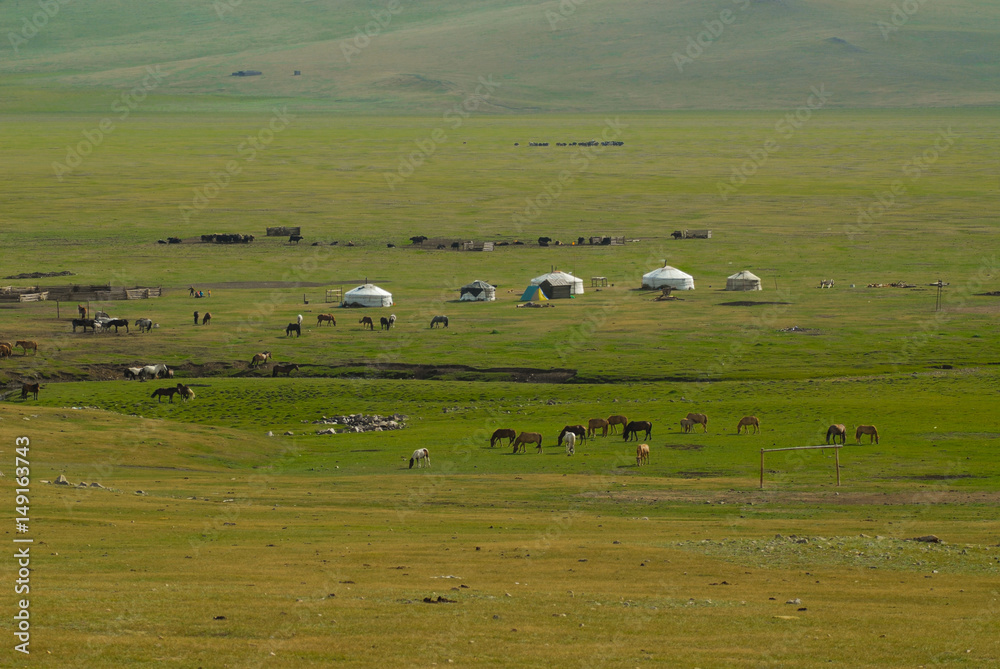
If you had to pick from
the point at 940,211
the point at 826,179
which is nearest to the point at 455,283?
the point at 940,211

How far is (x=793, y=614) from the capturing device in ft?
73.7

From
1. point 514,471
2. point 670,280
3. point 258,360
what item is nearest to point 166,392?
point 258,360

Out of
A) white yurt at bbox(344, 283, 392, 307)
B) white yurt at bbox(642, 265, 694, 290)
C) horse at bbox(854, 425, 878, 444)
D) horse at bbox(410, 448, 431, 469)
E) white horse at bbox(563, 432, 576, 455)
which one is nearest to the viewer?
horse at bbox(410, 448, 431, 469)

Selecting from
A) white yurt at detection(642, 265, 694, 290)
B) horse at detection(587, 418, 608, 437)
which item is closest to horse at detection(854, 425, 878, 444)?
horse at detection(587, 418, 608, 437)

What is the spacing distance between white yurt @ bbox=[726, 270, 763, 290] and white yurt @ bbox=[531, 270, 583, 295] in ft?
43.1

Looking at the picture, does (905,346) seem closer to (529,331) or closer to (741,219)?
(529,331)

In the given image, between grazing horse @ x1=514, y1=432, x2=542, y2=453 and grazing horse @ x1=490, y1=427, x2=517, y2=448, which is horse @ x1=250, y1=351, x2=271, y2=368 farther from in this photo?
grazing horse @ x1=514, y1=432, x2=542, y2=453

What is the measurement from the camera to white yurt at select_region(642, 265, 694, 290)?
10281cm

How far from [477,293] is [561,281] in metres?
7.28

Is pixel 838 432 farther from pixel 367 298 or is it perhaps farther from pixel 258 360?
pixel 367 298

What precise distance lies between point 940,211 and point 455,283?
3170 inches

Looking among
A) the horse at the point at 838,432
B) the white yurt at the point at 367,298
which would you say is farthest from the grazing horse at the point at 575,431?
the white yurt at the point at 367,298

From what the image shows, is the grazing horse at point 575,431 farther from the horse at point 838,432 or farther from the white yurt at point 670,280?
the white yurt at point 670,280

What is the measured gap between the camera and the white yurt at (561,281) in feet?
321
